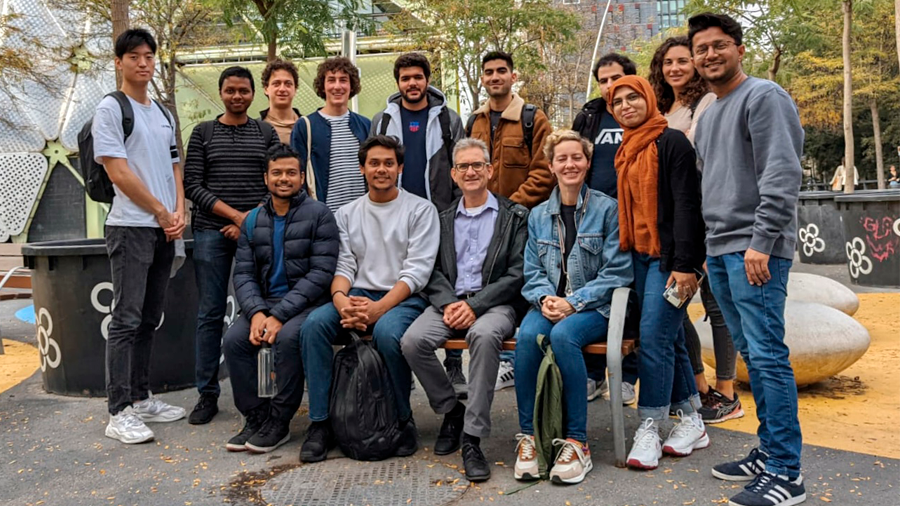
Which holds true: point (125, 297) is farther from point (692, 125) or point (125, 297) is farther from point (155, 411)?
point (692, 125)

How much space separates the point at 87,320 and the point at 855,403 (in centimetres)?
540

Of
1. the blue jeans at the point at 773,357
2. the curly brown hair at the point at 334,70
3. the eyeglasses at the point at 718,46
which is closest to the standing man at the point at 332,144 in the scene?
the curly brown hair at the point at 334,70

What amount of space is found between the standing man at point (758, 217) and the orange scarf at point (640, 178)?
398 mm

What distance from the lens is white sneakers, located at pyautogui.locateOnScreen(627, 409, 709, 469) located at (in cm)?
416

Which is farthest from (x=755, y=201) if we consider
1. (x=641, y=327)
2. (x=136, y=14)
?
(x=136, y=14)

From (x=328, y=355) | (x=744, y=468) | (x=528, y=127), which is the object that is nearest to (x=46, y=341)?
(x=328, y=355)

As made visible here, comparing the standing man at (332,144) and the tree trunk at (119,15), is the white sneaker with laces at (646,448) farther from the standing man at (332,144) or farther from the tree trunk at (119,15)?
the tree trunk at (119,15)

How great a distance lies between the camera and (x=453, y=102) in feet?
83.5

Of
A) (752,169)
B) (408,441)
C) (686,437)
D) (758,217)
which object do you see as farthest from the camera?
(408,441)

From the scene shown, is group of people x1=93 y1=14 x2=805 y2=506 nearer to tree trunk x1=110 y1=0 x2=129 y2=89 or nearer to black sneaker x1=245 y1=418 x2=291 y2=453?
black sneaker x1=245 y1=418 x2=291 y2=453

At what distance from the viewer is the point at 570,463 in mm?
4020

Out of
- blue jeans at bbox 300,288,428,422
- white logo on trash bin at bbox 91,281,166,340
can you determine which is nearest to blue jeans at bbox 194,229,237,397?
white logo on trash bin at bbox 91,281,166,340

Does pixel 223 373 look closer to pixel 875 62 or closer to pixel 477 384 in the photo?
pixel 477 384

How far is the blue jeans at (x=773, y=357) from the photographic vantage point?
3623mm
